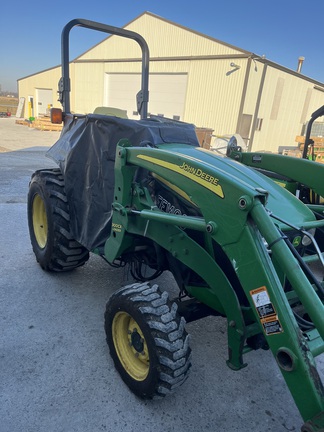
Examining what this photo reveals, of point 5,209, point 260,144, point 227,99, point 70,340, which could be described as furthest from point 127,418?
point 260,144

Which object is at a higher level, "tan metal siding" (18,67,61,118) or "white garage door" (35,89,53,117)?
"tan metal siding" (18,67,61,118)

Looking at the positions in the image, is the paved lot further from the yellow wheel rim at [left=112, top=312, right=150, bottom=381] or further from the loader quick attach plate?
the loader quick attach plate

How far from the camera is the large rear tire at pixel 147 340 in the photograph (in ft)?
6.33

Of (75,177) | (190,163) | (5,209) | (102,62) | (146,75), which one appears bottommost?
(5,209)

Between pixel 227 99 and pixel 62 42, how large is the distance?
14.3 meters

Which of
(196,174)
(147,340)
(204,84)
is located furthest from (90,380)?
(204,84)

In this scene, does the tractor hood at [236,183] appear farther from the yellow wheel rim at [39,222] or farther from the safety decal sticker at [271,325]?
the yellow wheel rim at [39,222]

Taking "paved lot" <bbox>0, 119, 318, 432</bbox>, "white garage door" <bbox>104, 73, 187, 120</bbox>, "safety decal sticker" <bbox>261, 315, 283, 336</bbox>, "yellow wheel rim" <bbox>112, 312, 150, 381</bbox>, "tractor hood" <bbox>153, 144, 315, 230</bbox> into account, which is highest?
"white garage door" <bbox>104, 73, 187, 120</bbox>

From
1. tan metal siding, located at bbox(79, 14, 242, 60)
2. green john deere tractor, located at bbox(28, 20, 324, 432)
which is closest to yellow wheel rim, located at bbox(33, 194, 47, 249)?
green john deere tractor, located at bbox(28, 20, 324, 432)

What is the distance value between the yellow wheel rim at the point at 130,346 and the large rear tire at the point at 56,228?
116cm

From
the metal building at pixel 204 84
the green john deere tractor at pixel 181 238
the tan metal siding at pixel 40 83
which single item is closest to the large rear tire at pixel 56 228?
the green john deere tractor at pixel 181 238

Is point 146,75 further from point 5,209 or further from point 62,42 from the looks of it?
point 5,209

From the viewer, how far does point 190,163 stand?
197cm

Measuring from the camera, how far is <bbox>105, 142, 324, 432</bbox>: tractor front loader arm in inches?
56.7
